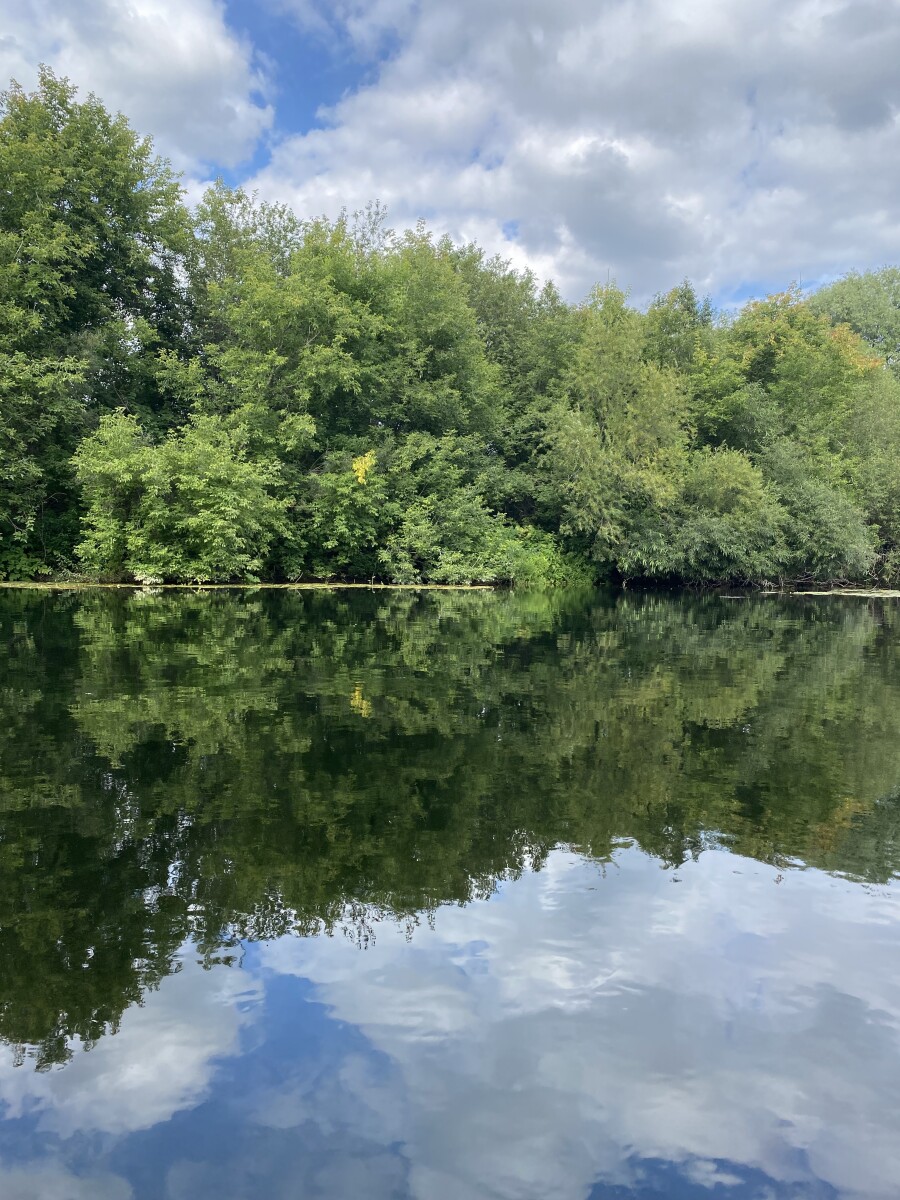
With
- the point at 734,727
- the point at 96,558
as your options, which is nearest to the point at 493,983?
the point at 734,727

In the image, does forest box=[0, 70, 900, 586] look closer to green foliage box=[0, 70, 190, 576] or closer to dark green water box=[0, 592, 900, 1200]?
green foliage box=[0, 70, 190, 576]

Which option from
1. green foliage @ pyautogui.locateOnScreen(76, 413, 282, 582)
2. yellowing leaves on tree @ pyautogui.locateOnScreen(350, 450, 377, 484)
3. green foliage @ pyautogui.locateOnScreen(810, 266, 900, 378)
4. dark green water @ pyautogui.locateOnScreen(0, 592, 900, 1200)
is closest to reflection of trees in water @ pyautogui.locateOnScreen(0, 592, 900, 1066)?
dark green water @ pyautogui.locateOnScreen(0, 592, 900, 1200)

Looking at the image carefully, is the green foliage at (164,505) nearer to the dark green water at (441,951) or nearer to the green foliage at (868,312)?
the dark green water at (441,951)

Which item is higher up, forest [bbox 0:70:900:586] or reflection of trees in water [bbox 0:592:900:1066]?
forest [bbox 0:70:900:586]

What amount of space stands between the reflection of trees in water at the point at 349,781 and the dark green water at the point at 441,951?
3 cm

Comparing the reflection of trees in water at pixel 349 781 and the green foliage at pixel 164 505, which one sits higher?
the green foliage at pixel 164 505

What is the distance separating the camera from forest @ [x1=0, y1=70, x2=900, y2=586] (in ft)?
89.9

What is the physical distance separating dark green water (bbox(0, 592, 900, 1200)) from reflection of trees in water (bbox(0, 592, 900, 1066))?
0.03m

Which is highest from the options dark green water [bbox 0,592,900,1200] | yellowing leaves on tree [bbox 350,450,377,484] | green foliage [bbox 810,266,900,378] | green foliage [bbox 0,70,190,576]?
green foliage [bbox 810,266,900,378]

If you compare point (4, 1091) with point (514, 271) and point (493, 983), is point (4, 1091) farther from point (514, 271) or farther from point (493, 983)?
point (514, 271)

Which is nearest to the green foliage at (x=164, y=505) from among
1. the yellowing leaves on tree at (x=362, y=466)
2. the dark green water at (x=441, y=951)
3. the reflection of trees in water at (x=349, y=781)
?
the yellowing leaves on tree at (x=362, y=466)

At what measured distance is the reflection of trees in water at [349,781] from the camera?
470 cm

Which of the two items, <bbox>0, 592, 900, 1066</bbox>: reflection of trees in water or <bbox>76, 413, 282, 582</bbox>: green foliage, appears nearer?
<bbox>0, 592, 900, 1066</bbox>: reflection of trees in water

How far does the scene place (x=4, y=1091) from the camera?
3.31 metres
